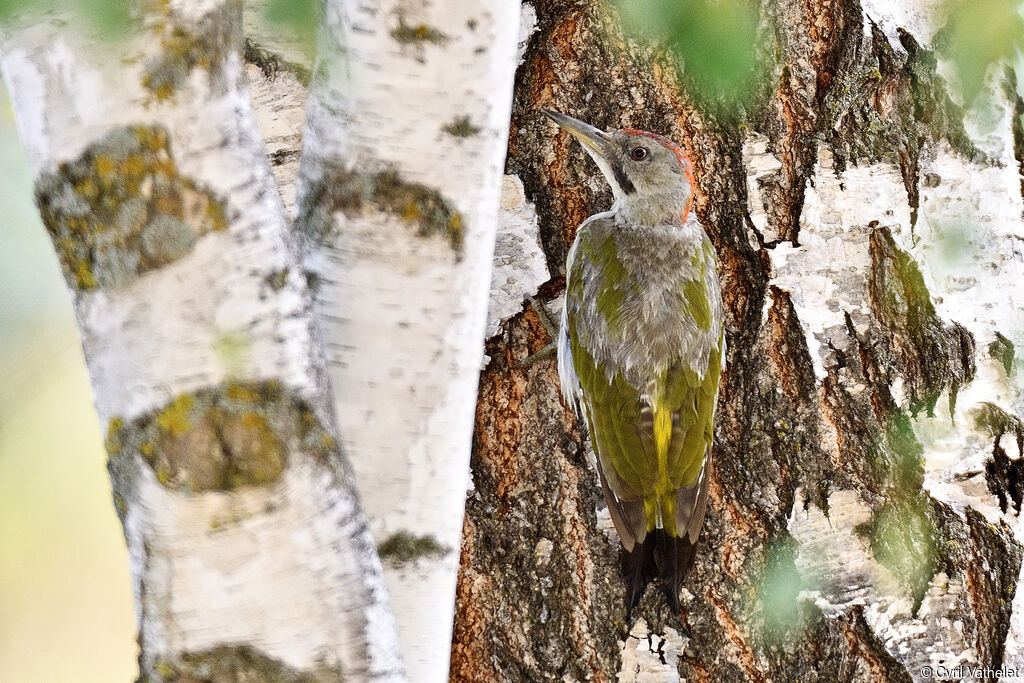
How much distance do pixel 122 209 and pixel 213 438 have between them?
0.31 meters

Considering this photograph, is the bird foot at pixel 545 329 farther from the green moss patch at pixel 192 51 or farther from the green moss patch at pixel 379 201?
the green moss patch at pixel 192 51

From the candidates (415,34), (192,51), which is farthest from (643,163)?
(192,51)

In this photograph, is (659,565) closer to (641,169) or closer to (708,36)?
(641,169)

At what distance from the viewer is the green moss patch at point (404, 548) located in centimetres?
148

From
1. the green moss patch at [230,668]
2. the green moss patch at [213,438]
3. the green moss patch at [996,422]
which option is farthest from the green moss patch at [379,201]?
the green moss patch at [996,422]

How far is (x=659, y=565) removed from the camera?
6.54 feet

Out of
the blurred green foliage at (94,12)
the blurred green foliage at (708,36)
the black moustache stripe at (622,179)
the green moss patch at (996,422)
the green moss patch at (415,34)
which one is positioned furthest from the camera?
the black moustache stripe at (622,179)

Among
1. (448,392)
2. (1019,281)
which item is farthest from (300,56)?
(1019,281)

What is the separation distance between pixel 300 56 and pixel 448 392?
3.25 feet

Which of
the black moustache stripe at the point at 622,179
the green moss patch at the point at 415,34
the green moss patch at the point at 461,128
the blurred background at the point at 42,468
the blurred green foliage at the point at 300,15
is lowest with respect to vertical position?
the blurred background at the point at 42,468

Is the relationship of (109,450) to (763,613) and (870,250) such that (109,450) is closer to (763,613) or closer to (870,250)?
(763,613)

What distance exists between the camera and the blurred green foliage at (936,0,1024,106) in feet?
6.86

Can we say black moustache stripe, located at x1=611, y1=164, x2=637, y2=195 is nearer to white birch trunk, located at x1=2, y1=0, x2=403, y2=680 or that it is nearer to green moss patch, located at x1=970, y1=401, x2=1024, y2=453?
green moss patch, located at x1=970, y1=401, x2=1024, y2=453

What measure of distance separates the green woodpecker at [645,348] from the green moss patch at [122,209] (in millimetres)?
1115
